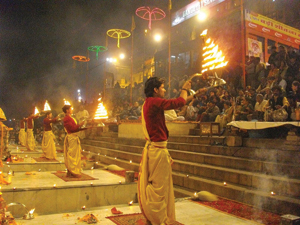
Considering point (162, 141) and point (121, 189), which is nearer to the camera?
point (162, 141)

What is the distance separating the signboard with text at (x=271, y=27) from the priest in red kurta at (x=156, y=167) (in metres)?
16.7

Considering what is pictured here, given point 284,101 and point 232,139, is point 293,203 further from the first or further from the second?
point 284,101

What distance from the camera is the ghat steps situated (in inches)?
192

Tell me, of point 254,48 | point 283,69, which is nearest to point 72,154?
point 283,69

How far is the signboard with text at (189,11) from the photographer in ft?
79.4

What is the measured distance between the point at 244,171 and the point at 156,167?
3.44 m

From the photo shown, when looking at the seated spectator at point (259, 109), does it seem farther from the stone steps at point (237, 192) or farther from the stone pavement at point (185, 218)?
the stone pavement at point (185, 218)

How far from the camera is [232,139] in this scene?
6992 mm

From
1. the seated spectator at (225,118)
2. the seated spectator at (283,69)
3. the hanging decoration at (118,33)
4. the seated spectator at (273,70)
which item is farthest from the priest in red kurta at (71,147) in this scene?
the hanging decoration at (118,33)

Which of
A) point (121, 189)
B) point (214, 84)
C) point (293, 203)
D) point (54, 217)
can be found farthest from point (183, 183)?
point (214, 84)

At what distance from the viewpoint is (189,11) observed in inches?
1085

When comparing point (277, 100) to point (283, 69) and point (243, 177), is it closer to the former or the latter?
point (243, 177)

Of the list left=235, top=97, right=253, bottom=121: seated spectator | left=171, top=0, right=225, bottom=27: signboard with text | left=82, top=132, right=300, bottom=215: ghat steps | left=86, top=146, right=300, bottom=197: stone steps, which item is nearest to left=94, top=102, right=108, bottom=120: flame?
left=82, top=132, right=300, bottom=215: ghat steps

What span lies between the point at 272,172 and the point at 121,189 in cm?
346
